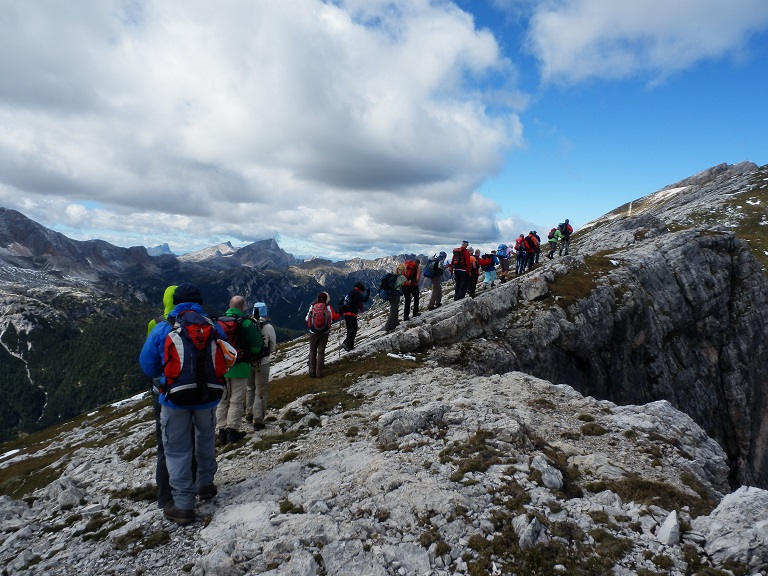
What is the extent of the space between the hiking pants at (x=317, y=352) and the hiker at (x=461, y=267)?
48.7 ft

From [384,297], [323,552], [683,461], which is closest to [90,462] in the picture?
[323,552]

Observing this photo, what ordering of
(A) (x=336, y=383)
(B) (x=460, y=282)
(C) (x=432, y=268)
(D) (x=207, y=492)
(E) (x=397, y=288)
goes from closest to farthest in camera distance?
(D) (x=207, y=492) → (A) (x=336, y=383) → (E) (x=397, y=288) → (C) (x=432, y=268) → (B) (x=460, y=282)

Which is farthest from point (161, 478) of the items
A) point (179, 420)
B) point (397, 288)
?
point (397, 288)

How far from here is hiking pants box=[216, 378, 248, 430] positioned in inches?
594

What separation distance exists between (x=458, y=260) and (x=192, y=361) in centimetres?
2681

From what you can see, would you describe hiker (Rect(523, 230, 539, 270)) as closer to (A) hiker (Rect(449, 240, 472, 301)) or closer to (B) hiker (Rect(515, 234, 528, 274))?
(B) hiker (Rect(515, 234, 528, 274))

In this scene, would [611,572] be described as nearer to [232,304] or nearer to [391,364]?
[232,304]

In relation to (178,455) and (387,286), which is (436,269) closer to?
(387,286)

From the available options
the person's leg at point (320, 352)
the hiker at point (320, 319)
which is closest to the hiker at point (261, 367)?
the hiker at point (320, 319)

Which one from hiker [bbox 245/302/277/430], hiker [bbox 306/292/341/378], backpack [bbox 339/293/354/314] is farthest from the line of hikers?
backpack [bbox 339/293/354/314]

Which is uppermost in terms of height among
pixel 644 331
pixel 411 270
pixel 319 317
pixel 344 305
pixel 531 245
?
pixel 531 245

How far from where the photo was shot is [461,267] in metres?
34.1

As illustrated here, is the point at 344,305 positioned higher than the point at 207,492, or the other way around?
the point at 344,305

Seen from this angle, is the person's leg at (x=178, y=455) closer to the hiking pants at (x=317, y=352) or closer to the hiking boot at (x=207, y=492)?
the hiking boot at (x=207, y=492)
